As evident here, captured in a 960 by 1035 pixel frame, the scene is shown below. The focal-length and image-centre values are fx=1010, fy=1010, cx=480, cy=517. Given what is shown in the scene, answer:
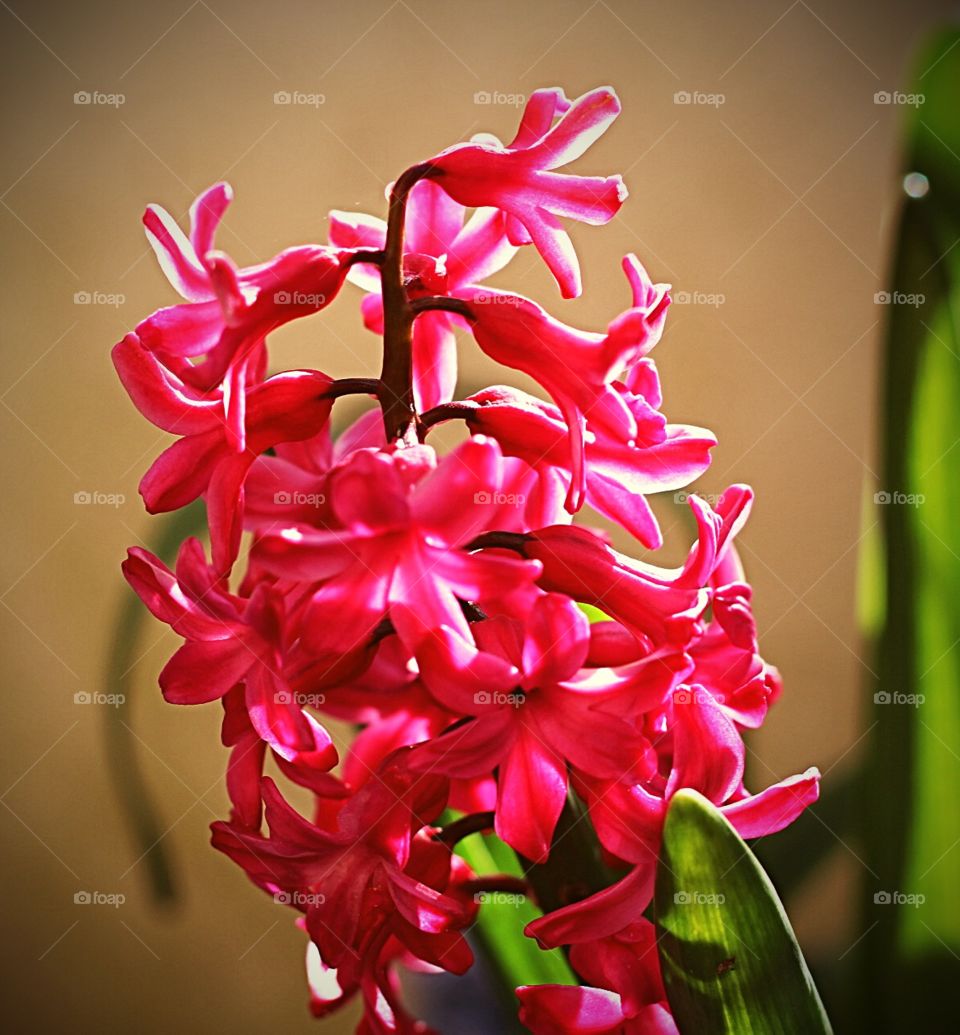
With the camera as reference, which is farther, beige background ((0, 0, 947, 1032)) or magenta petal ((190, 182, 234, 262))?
beige background ((0, 0, 947, 1032))

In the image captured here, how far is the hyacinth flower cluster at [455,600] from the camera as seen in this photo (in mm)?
530

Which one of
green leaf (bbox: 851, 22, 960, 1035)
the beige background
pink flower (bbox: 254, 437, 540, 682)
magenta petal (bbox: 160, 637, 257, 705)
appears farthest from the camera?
the beige background

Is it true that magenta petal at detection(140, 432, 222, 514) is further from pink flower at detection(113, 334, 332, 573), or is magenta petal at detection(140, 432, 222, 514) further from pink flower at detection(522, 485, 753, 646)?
pink flower at detection(522, 485, 753, 646)

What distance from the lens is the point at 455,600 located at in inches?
21.3

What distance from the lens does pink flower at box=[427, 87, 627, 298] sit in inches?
23.7

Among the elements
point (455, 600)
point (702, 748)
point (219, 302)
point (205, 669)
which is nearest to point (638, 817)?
point (702, 748)

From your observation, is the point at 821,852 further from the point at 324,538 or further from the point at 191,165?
the point at 191,165

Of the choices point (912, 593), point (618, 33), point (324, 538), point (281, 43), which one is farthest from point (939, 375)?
point (281, 43)

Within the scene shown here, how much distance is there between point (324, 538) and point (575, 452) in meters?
0.15

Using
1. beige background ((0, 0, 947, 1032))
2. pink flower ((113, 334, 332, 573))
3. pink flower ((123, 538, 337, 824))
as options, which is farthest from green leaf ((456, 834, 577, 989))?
beige background ((0, 0, 947, 1032))

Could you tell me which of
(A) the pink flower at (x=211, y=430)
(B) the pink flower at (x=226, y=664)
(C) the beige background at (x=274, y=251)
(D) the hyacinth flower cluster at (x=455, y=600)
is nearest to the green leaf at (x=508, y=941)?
(D) the hyacinth flower cluster at (x=455, y=600)

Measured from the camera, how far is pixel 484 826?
65 cm

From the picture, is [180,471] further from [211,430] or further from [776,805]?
[776,805]

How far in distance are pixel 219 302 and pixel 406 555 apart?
0.57 ft
